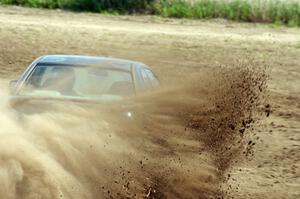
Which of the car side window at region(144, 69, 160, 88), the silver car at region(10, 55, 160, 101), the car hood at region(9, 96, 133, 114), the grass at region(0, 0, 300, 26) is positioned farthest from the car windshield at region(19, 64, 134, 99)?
the grass at region(0, 0, 300, 26)

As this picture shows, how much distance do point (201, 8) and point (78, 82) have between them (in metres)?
27.5

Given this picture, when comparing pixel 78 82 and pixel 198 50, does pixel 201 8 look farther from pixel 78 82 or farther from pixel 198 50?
pixel 78 82

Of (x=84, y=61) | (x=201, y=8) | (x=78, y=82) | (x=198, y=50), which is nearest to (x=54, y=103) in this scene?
(x=78, y=82)

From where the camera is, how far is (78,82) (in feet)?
30.3

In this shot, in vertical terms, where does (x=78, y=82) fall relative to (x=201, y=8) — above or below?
above

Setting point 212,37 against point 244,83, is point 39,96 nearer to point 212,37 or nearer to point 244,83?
point 244,83

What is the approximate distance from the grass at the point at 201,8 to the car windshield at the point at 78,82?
1036 inches

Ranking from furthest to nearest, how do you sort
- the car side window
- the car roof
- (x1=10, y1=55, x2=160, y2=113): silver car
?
the car side window
the car roof
(x1=10, y1=55, x2=160, y2=113): silver car

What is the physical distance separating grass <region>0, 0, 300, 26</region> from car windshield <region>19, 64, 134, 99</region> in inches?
1036

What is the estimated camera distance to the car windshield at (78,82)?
8992 millimetres

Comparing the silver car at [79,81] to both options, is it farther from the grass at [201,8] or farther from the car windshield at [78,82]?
the grass at [201,8]

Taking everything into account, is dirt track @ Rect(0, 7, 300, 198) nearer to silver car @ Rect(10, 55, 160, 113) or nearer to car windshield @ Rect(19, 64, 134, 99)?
silver car @ Rect(10, 55, 160, 113)

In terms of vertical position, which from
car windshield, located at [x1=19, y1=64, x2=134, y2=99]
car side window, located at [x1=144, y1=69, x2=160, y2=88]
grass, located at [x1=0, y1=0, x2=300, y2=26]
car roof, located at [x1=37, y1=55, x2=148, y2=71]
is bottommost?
grass, located at [x1=0, y1=0, x2=300, y2=26]

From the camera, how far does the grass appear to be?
3578cm
